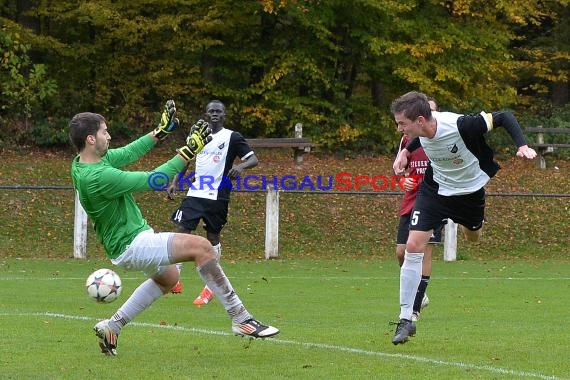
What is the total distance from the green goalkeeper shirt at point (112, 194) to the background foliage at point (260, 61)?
19984 mm

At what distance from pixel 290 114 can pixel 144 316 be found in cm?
1970

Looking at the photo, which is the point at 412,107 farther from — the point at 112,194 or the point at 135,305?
the point at 135,305

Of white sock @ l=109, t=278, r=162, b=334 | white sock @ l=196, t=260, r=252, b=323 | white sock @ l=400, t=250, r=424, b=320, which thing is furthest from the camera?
white sock @ l=400, t=250, r=424, b=320

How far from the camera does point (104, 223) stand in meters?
7.74

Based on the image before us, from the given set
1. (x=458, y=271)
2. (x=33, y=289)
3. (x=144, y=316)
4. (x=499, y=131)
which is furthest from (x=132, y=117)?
(x=144, y=316)

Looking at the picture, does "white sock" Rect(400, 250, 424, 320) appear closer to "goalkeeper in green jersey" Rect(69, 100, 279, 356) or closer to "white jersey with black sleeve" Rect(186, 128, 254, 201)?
"goalkeeper in green jersey" Rect(69, 100, 279, 356)

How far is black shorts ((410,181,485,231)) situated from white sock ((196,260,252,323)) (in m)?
1.94

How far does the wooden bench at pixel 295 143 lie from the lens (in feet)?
84.0

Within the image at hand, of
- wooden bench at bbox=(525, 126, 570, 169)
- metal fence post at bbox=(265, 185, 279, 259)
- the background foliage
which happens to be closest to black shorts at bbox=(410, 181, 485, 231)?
metal fence post at bbox=(265, 185, 279, 259)

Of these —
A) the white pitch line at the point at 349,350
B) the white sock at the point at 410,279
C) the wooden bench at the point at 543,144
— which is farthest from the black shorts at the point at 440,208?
the wooden bench at the point at 543,144

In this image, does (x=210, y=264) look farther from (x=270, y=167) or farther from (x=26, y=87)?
(x=26, y=87)

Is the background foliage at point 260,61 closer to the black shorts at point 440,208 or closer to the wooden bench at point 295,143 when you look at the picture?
the wooden bench at point 295,143

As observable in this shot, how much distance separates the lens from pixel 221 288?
7.75 m

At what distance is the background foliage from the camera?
27906 millimetres
